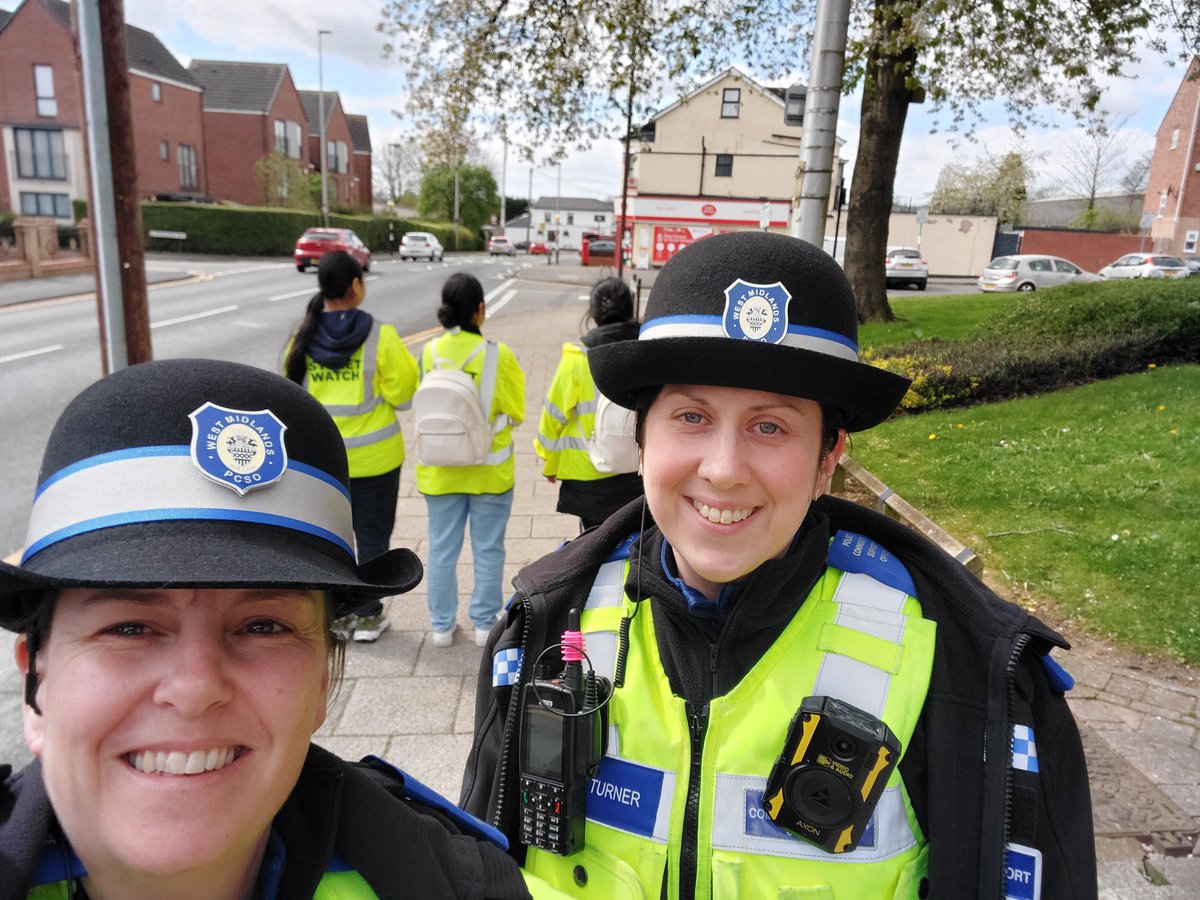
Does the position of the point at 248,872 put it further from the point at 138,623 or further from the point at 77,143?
the point at 77,143

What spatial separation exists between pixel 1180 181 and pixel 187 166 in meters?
59.5

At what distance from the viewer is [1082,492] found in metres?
6.50

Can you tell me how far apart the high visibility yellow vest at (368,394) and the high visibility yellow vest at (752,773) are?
124 inches

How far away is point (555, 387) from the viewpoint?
4766 millimetres

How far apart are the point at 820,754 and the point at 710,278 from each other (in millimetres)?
899

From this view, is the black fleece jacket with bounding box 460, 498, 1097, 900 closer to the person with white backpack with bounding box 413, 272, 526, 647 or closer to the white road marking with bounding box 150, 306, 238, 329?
the person with white backpack with bounding box 413, 272, 526, 647

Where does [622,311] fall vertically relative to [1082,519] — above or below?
above

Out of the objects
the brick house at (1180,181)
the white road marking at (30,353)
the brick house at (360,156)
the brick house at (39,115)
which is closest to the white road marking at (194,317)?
the white road marking at (30,353)

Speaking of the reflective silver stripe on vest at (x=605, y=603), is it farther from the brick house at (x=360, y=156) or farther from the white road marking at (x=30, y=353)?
the brick house at (x=360, y=156)

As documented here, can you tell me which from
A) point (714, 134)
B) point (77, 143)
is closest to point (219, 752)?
point (714, 134)

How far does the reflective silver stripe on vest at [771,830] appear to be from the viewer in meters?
1.46

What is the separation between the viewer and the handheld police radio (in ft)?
5.08

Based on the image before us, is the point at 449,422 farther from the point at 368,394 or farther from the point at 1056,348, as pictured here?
the point at 1056,348

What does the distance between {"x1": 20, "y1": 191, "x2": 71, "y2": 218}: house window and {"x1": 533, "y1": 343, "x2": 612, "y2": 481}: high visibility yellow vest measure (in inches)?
2097
